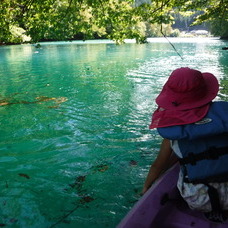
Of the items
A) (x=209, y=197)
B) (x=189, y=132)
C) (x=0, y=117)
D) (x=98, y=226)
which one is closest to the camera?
(x=189, y=132)

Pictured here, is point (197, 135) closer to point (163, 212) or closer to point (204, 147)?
point (204, 147)

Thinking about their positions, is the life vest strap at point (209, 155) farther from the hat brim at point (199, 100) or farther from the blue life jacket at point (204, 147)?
the hat brim at point (199, 100)

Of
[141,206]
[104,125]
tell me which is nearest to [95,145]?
[104,125]

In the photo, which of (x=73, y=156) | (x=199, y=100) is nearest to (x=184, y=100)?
(x=199, y=100)

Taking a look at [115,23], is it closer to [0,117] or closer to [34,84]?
[0,117]

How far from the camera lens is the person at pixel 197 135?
1.97 metres

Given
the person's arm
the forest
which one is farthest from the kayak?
the forest

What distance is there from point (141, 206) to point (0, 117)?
6.79 meters

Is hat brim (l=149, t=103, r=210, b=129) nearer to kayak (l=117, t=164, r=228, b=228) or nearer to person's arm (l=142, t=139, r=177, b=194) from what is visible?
person's arm (l=142, t=139, r=177, b=194)

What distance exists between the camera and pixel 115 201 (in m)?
3.88

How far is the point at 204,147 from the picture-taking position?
2020 millimetres

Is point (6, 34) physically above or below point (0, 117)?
above

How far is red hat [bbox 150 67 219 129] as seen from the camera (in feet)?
6.68

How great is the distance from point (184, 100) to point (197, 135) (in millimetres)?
352
